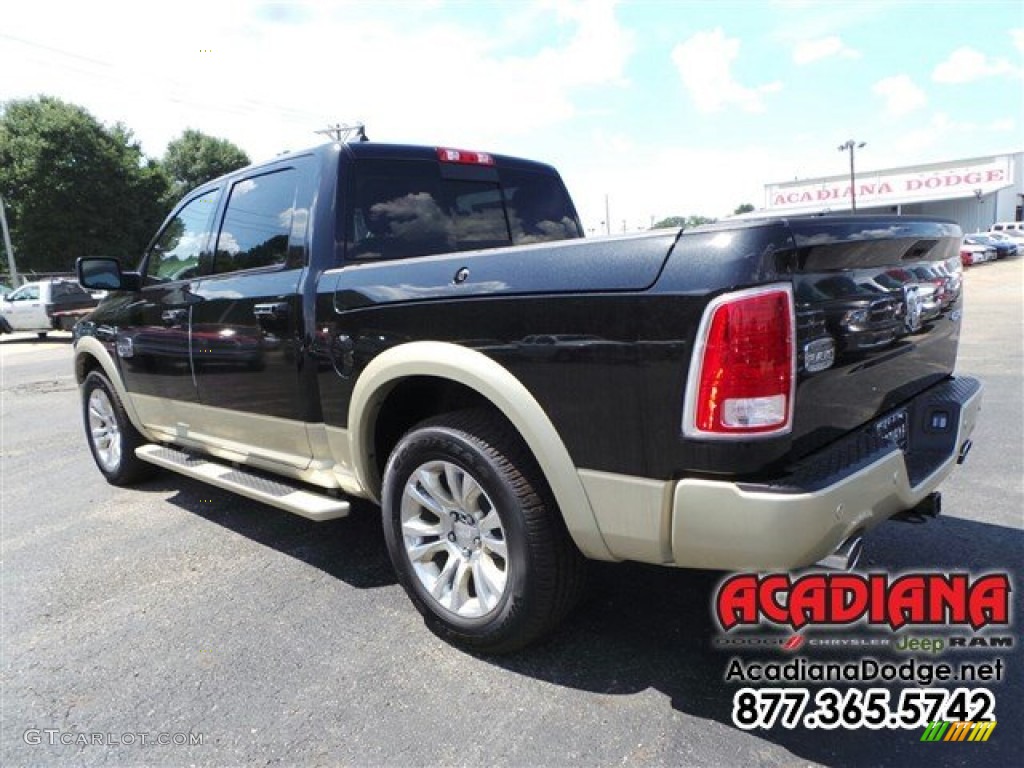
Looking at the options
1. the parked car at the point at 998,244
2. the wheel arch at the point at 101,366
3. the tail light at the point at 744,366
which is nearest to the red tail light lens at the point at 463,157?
the tail light at the point at 744,366

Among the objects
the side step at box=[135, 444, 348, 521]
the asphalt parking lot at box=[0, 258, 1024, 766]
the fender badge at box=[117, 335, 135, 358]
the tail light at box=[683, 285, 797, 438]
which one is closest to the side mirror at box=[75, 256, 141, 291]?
the fender badge at box=[117, 335, 135, 358]

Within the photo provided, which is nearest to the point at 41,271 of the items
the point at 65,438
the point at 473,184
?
the point at 65,438

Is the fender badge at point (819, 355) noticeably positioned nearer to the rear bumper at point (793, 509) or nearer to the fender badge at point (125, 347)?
the rear bumper at point (793, 509)

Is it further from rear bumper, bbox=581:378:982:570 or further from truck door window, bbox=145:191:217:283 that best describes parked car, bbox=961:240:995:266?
rear bumper, bbox=581:378:982:570

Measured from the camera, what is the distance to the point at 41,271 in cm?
3575

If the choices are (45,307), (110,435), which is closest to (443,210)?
(110,435)

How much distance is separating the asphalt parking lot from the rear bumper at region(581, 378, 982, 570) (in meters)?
0.59

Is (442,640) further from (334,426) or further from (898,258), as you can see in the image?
(898,258)

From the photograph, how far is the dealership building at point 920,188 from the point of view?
53.9 meters

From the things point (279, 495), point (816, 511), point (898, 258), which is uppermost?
point (898, 258)

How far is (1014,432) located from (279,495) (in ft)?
17.3

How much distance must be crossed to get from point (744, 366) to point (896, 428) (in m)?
1.10

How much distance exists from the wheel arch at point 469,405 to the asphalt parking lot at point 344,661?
0.56m

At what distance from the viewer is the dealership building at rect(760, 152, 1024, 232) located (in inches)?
2122
